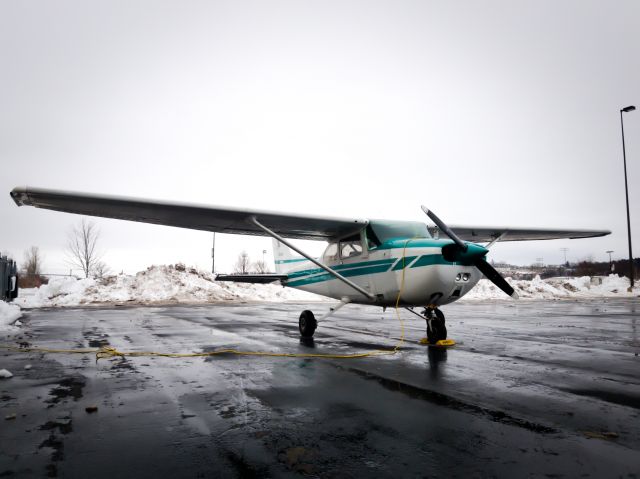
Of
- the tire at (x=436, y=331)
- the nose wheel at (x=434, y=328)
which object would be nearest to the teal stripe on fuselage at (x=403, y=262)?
the nose wheel at (x=434, y=328)

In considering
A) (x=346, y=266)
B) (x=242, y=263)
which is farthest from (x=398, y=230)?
(x=242, y=263)

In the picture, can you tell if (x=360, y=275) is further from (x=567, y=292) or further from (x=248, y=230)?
(x=567, y=292)

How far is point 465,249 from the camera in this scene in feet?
23.8

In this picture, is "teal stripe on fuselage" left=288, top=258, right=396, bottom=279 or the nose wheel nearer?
the nose wheel

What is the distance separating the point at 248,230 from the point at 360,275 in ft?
9.82

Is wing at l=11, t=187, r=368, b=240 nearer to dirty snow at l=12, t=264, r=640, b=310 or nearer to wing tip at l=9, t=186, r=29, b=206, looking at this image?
wing tip at l=9, t=186, r=29, b=206

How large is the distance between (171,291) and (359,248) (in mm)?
23782

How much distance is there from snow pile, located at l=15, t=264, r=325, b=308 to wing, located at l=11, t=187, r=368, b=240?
19677 mm

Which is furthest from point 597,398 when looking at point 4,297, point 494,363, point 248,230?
point 4,297

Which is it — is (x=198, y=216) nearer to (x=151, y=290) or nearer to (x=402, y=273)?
(x=402, y=273)

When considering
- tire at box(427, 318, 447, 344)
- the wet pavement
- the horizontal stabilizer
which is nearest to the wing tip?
the wet pavement

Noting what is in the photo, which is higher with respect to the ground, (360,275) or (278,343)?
(360,275)

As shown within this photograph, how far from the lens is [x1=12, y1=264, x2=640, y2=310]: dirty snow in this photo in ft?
88.0

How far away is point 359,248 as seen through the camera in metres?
9.47
